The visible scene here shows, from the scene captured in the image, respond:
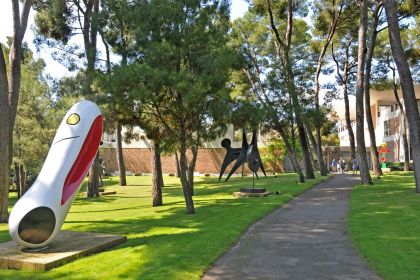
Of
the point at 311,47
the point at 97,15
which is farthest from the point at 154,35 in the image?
the point at 311,47

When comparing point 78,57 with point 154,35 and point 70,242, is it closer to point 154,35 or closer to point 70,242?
point 154,35

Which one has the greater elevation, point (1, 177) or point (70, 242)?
point (1, 177)

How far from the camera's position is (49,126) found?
2189 cm

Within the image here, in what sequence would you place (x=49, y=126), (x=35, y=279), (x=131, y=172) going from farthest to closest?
(x=131, y=172) < (x=49, y=126) < (x=35, y=279)

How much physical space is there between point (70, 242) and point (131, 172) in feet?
119

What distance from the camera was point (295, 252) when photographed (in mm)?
7250

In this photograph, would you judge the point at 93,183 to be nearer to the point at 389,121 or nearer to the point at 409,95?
the point at 409,95

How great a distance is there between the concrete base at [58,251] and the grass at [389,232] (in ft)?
15.5

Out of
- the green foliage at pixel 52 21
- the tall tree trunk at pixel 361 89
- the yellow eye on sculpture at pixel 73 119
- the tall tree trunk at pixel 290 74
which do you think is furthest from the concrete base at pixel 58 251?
the tall tree trunk at pixel 290 74

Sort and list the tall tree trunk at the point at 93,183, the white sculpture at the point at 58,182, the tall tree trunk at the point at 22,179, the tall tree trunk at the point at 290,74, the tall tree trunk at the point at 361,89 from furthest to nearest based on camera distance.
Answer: the tall tree trunk at the point at 290,74 < the tall tree trunk at the point at 22,179 < the tall tree trunk at the point at 93,183 < the tall tree trunk at the point at 361,89 < the white sculpture at the point at 58,182

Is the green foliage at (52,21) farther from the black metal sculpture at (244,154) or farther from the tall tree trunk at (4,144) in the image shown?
the black metal sculpture at (244,154)

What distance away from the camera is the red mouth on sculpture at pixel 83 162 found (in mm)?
7688

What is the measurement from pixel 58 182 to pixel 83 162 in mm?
744

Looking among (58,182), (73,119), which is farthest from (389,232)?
(73,119)
